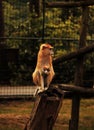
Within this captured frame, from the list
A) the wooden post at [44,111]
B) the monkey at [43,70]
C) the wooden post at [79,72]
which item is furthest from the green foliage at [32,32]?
the wooden post at [44,111]

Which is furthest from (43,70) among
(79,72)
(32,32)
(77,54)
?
(32,32)

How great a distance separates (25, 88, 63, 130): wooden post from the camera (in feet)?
18.3

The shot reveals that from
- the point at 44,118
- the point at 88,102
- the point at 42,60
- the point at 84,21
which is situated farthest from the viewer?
the point at 88,102

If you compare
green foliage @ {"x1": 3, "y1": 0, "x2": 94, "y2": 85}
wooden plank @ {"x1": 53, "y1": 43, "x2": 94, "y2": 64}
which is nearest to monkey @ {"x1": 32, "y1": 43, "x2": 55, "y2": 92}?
wooden plank @ {"x1": 53, "y1": 43, "x2": 94, "y2": 64}

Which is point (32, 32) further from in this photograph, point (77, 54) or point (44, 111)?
point (44, 111)

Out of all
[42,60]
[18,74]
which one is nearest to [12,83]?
[18,74]

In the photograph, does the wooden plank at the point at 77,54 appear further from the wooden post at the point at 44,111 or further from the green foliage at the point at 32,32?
the green foliage at the point at 32,32

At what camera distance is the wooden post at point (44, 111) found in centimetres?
557

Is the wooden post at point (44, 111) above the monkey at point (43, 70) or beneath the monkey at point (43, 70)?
beneath

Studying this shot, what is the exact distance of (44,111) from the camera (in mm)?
5602

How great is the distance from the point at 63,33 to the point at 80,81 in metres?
5.86

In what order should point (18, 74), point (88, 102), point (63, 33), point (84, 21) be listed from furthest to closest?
point (63, 33)
point (18, 74)
point (88, 102)
point (84, 21)

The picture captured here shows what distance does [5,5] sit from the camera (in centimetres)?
1421

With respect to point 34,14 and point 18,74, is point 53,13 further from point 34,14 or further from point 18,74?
point 18,74
